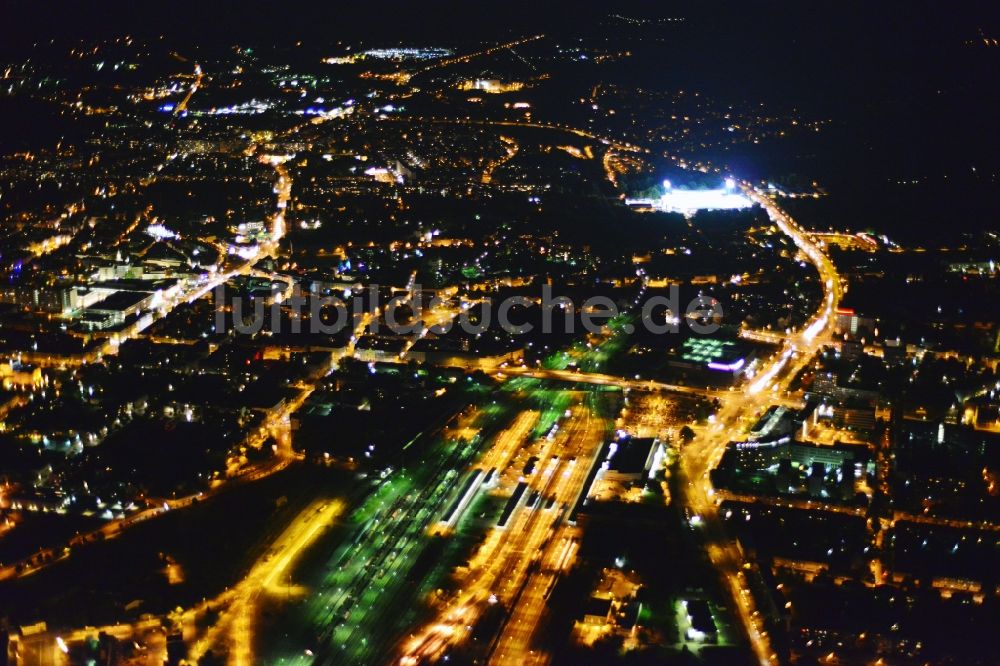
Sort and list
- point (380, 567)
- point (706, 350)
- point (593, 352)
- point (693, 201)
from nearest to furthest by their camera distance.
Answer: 1. point (380, 567)
2. point (706, 350)
3. point (593, 352)
4. point (693, 201)

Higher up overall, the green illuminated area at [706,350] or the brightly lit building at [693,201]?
the brightly lit building at [693,201]

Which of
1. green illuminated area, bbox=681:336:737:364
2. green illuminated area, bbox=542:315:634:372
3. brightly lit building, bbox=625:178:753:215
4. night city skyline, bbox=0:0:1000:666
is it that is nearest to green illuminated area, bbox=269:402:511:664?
night city skyline, bbox=0:0:1000:666

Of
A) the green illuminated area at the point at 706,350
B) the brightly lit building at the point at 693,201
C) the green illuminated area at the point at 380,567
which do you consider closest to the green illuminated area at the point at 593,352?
the green illuminated area at the point at 706,350

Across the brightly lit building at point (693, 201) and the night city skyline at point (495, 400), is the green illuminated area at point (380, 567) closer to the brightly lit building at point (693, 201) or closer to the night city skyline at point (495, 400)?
the night city skyline at point (495, 400)

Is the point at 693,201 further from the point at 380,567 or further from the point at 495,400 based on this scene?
the point at 380,567

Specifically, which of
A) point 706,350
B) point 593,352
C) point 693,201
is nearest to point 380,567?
point 593,352

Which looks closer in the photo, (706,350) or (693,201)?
(706,350)

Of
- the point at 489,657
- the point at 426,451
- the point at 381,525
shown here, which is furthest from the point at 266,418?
the point at 489,657

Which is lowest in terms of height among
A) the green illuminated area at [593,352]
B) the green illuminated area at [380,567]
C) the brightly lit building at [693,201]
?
the green illuminated area at [380,567]

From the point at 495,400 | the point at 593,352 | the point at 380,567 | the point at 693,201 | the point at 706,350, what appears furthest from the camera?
the point at 693,201
